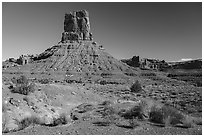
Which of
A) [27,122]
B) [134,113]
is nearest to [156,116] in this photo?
[134,113]

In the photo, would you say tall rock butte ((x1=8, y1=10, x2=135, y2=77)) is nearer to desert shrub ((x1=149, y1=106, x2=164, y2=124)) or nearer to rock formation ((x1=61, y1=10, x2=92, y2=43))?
rock formation ((x1=61, y1=10, x2=92, y2=43))

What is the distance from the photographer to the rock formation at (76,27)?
366 feet

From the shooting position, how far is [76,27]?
116375 mm

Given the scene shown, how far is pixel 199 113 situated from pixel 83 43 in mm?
96296

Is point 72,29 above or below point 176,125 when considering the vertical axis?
above

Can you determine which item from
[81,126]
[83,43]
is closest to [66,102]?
[81,126]

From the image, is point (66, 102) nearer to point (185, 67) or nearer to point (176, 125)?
point (176, 125)

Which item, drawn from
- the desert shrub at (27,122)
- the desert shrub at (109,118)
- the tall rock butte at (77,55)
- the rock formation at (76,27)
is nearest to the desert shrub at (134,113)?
the desert shrub at (109,118)

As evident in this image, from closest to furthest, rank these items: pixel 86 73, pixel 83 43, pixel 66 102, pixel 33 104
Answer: pixel 33 104
pixel 66 102
pixel 86 73
pixel 83 43

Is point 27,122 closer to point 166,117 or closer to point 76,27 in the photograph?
point 166,117

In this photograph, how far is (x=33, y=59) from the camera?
3930 inches

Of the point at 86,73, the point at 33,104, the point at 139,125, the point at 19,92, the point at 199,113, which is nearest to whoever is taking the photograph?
the point at 139,125

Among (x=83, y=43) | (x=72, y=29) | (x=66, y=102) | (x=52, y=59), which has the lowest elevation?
(x=66, y=102)

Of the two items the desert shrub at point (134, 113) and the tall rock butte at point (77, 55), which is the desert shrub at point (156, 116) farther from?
the tall rock butte at point (77, 55)
